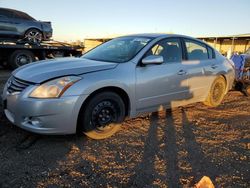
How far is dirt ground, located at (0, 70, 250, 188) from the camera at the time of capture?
10.8 ft

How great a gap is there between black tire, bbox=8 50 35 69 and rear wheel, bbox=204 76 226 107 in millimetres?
8297

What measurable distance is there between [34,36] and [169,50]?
9121mm

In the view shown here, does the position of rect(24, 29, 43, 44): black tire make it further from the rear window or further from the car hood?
the car hood

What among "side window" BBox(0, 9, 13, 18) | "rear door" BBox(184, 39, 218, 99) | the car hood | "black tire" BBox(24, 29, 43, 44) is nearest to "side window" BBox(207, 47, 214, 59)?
"rear door" BBox(184, 39, 218, 99)

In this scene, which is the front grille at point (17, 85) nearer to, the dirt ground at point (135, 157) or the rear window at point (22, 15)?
the dirt ground at point (135, 157)

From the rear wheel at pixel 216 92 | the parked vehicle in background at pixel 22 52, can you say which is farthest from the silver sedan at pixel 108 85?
the parked vehicle in background at pixel 22 52

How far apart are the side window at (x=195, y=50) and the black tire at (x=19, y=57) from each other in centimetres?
822

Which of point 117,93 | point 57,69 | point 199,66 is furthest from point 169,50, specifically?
point 57,69

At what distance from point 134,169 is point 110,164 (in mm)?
318

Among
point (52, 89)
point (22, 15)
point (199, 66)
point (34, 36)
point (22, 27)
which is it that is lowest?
point (52, 89)

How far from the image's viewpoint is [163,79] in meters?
5.02

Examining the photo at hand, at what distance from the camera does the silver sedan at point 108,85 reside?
3941 millimetres

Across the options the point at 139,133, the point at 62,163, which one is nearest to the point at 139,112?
the point at 139,133

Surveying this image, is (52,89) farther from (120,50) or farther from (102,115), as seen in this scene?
(120,50)
